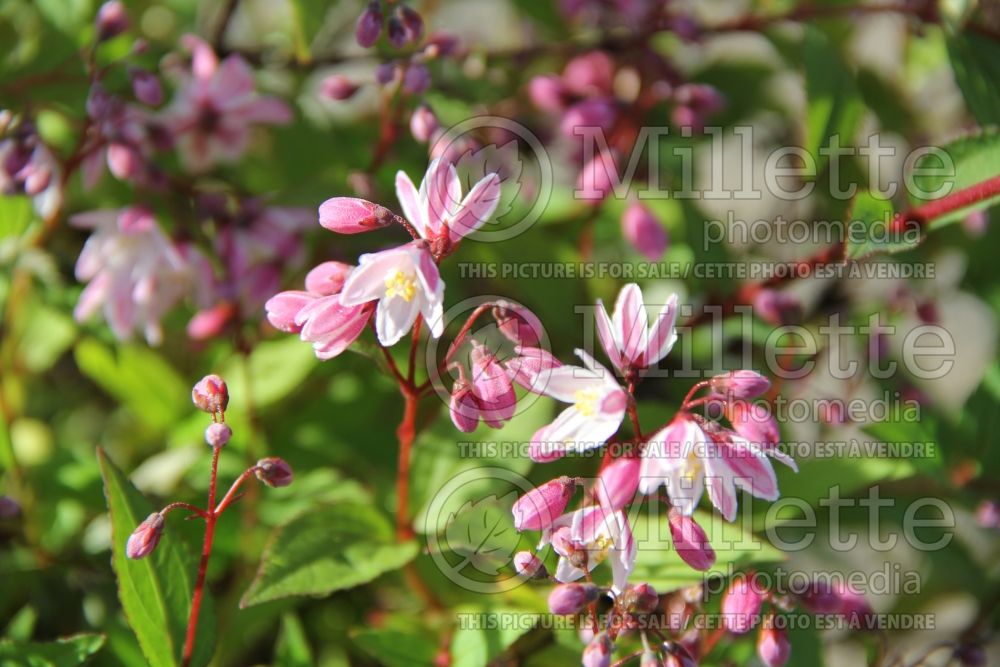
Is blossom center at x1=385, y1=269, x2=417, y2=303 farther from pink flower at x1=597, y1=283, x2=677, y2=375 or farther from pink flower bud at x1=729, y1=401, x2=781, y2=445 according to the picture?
pink flower bud at x1=729, y1=401, x2=781, y2=445

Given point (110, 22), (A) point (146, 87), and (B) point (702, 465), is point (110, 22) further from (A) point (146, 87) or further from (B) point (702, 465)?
(B) point (702, 465)

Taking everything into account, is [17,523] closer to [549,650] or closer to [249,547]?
[249,547]

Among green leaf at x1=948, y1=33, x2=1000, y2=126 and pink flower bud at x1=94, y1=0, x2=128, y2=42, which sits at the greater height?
pink flower bud at x1=94, y1=0, x2=128, y2=42

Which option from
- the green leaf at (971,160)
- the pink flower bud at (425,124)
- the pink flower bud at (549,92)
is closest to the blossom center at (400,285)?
the pink flower bud at (425,124)

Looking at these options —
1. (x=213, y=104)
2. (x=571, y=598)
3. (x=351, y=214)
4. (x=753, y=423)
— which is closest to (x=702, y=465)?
(x=753, y=423)

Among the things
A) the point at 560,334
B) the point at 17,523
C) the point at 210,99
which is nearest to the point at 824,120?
the point at 560,334

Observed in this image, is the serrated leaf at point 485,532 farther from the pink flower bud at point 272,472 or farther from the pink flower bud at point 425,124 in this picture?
the pink flower bud at point 425,124

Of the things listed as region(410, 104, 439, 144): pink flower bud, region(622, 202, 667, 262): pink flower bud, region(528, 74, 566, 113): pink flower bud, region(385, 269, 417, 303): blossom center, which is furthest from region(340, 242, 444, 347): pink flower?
region(528, 74, 566, 113): pink flower bud
